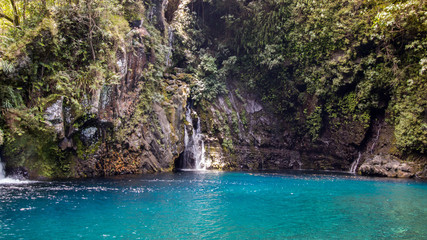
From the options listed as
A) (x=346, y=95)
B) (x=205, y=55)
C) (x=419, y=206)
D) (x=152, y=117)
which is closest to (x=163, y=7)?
(x=205, y=55)

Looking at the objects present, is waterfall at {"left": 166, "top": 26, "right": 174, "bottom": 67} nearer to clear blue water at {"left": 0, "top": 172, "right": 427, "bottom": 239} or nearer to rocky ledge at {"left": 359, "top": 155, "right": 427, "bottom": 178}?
clear blue water at {"left": 0, "top": 172, "right": 427, "bottom": 239}

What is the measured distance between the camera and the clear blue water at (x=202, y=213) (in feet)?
21.4

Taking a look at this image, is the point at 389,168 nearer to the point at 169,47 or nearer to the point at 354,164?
the point at 354,164

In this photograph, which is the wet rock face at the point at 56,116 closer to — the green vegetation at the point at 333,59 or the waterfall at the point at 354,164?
the green vegetation at the point at 333,59

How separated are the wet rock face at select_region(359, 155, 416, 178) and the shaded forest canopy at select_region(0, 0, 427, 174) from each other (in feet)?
3.38

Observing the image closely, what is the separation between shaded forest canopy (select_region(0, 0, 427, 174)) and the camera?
13289mm

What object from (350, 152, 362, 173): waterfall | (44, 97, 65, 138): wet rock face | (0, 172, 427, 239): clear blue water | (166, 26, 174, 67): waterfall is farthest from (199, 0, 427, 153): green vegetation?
(44, 97, 65, 138): wet rock face

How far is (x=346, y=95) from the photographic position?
940 inches

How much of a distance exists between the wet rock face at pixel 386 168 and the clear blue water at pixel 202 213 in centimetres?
770

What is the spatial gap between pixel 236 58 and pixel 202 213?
2107 centimetres

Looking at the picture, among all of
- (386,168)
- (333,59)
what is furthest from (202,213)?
(333,59)

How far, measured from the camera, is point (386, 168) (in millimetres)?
19656

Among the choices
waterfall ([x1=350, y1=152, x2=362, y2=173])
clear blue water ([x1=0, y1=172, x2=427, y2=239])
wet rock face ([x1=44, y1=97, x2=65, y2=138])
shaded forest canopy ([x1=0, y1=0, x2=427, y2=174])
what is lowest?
clear blue water ([x1=0, y1=172, x2=427, y2=239])

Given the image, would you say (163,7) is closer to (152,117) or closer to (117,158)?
(152,117)
